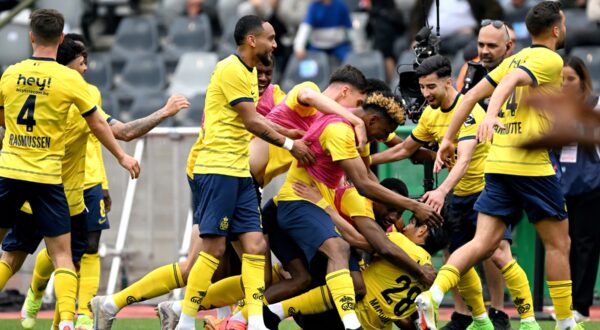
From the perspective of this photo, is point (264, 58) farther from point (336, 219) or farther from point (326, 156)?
point (336, 219)

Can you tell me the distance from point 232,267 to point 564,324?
101 inches

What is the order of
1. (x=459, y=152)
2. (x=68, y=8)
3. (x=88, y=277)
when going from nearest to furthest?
(x=459, y=152), (x=88, y=277), (x=68, y=8)

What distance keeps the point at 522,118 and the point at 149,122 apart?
270cm

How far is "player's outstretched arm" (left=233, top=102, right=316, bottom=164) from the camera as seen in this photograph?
7672 mm

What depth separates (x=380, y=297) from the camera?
26.6 ft

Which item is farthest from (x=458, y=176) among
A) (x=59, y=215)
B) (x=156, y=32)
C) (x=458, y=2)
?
(x=156, y=32)

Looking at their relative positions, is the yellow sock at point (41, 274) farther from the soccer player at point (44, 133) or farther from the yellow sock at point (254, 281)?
the yellow sock at point (254, 281)

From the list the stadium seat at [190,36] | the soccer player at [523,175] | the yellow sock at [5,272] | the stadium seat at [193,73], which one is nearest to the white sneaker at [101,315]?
the yellow sock at [5,272]

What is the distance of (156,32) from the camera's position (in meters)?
17.7

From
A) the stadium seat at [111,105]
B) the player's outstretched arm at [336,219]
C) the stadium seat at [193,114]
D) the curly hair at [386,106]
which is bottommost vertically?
the stadium seat at [111,105]

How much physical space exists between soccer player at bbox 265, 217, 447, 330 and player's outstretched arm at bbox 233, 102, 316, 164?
95cm

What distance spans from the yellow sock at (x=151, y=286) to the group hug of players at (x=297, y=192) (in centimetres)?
1

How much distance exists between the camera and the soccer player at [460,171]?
837cm

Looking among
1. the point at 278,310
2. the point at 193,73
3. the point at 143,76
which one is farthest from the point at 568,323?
the point at 143,76
